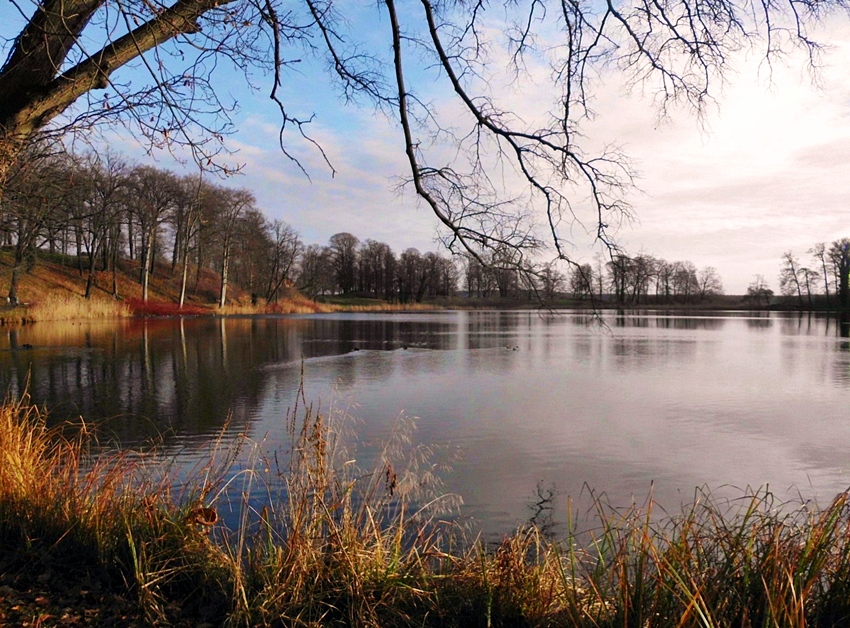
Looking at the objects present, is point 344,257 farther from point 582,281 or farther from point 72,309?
point 582,281

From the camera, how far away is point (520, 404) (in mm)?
11820

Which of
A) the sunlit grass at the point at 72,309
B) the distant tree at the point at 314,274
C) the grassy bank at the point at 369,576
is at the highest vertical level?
the distant tree at the point at 314,274

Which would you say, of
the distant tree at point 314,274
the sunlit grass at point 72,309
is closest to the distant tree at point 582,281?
the sunlit grass at point 72,309

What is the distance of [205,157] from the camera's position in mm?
3594

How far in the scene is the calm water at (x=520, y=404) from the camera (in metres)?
7.19

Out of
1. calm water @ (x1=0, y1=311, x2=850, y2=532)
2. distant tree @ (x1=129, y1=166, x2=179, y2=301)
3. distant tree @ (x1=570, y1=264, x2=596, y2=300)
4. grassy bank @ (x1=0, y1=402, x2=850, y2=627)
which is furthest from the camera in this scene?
distant tree @ (x1=129, y1=166, x2=179, y2=301)

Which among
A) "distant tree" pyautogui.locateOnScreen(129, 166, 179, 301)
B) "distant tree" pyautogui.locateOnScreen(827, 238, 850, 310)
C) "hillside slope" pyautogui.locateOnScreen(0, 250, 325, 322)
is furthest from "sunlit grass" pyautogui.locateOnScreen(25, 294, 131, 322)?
"distant tree" pyautogui.locateOnScreen(827, 238, 850, 310)

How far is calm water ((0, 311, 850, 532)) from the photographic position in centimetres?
719

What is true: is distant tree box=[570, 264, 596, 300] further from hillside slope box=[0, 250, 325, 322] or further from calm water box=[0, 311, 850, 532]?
hillside slope box=[0, 250, 325, 322]

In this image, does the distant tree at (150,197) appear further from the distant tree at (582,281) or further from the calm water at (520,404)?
the distant tree at (582,281)

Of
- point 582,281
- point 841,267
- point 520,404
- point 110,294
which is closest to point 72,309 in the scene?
point 110,294

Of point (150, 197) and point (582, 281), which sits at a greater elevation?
point (150, 197)

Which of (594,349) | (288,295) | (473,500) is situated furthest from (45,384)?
(288,295)

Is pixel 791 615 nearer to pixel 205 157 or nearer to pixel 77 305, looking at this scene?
pixel 205 157
